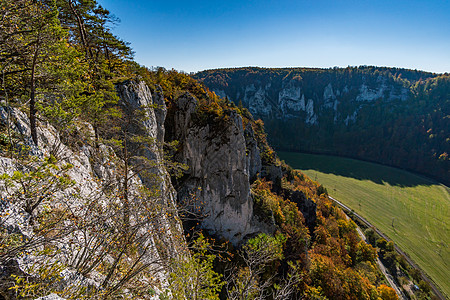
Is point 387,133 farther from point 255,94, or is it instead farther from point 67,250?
point 67,250

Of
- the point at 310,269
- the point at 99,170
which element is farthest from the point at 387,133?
the point at 99,170

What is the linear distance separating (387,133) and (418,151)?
29.5m

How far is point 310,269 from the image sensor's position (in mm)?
26750

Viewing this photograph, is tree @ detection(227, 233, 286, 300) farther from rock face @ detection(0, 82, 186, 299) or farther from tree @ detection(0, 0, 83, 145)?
tree @ detection(0, 0, 83, 145)

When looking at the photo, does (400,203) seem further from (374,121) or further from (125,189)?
(374,121)

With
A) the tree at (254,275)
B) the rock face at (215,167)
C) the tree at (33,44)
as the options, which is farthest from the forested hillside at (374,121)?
the tree at (33,44)

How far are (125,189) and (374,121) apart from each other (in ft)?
741

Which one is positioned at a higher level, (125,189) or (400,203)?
(125,189)

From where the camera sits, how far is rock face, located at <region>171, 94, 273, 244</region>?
74.2ft

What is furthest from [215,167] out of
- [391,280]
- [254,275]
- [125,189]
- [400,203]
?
[400,203]

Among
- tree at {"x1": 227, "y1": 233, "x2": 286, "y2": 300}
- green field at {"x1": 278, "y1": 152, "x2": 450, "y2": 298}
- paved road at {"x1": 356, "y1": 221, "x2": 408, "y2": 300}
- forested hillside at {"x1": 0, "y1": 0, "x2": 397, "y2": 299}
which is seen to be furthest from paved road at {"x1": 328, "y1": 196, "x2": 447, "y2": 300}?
tree at {"x1": 227, "y1": 233, "x2": 286, "y2": 300}

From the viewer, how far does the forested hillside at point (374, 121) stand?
5733 inches

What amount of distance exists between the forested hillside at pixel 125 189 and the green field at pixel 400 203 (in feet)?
78.1

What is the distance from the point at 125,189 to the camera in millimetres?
8969
